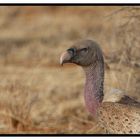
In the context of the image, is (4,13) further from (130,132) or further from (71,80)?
(130,132)

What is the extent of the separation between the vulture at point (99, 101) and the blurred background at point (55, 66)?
0.57 metres

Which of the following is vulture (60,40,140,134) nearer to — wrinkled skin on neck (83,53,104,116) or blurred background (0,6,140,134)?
wrinkled skin on neck (83,53,104,116)

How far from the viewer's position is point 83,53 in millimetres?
7066

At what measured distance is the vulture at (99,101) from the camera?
675 centimetres

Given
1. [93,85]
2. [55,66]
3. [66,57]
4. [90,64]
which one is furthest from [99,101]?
[55,66]

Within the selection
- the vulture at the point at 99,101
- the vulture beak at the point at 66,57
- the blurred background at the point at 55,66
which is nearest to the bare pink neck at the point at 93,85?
the vulture at the point at 99,101

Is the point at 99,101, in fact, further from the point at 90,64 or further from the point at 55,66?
the point at 55,66

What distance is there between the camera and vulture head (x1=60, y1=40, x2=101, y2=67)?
702cm

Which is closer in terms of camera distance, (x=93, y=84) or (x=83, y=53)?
(x=83, y=53)

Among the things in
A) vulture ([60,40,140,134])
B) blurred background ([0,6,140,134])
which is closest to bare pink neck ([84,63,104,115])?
vulture ([60,40,140,134])

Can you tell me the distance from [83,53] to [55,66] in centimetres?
437

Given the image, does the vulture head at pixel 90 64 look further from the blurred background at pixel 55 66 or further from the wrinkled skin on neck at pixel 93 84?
the blurred background at pixel 55 66

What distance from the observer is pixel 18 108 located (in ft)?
28.4

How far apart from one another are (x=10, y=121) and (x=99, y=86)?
1.42 m
